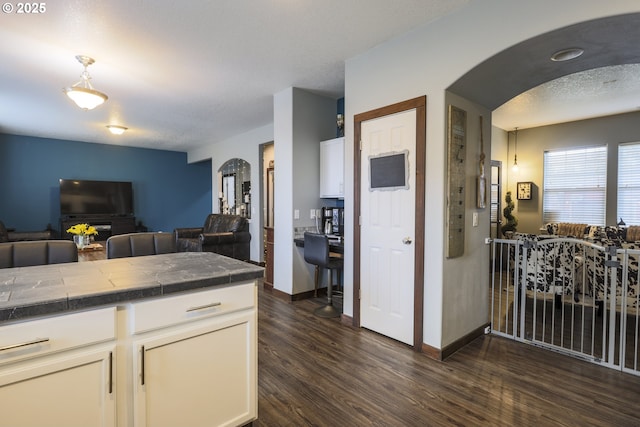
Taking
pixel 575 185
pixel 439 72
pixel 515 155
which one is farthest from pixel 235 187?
pixel 575 185

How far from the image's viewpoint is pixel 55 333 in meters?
1.18

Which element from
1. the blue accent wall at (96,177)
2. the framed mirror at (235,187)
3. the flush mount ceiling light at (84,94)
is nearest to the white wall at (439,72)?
the flush mount ceiling light at (84,94)

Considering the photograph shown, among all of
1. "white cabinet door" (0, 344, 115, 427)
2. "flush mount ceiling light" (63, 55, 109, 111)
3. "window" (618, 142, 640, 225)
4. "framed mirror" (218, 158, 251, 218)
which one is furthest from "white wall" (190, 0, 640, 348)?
"window" (618, 142, 640, 225)

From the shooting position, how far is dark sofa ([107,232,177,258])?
262 cm

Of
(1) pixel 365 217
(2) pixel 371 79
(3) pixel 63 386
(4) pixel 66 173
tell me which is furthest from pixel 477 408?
(4) pixel 66 173

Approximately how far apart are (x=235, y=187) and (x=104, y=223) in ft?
11.3

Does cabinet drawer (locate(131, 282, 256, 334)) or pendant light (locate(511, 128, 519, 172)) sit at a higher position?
pendant light (locate(511, 128, 519, 172))

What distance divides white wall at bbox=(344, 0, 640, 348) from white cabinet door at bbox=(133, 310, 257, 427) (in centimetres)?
166

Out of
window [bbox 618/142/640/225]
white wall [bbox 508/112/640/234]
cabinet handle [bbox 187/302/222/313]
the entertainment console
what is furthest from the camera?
the entertainment console

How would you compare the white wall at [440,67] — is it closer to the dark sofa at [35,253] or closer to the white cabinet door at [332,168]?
the white cabinet door at [332,168]

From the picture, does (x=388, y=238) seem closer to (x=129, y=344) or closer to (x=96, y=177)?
(x=129, y=344)

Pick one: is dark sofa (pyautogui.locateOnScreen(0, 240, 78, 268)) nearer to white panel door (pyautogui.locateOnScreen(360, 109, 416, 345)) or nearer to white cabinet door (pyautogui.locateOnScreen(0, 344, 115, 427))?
white cabinet door (pyautogui.locateOnScreen(0, 344, 115, 427))

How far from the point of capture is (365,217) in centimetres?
324

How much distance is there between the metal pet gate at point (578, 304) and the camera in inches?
98.0
